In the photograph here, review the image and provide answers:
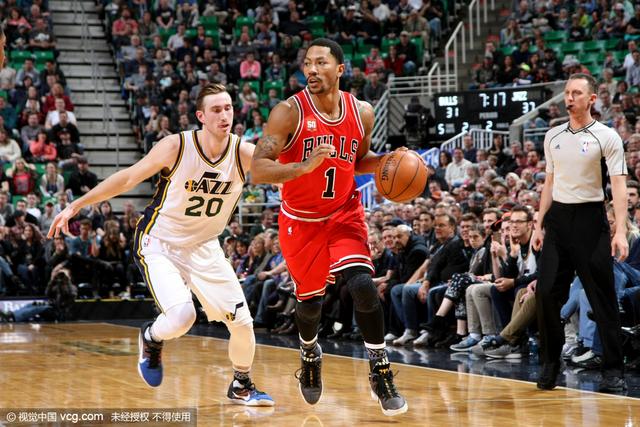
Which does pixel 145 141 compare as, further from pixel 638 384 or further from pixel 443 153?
pixel 638 384

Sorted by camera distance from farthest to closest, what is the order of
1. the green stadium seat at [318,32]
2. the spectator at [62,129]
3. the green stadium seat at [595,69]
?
the green stadium seat at [318,32]
the spectator at [62,129]
the green stadium seat at [595,69]

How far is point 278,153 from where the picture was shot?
17.8 ft

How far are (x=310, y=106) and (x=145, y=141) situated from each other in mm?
13877

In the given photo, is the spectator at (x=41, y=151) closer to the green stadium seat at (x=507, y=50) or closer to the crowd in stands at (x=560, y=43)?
the crowd in stands at (x=560, y=43)

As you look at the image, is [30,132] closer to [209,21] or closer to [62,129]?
[62,129]

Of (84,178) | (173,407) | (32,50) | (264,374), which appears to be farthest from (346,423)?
(32,50)

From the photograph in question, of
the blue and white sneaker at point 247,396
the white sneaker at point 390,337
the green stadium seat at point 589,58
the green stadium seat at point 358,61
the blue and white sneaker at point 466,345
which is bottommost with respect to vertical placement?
the white sneaker at point 390,337

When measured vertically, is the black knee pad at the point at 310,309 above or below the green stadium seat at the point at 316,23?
below

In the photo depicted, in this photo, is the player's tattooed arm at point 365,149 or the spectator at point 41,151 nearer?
the player's tattooed arm at point 365,149

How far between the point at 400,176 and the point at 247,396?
1.67 m

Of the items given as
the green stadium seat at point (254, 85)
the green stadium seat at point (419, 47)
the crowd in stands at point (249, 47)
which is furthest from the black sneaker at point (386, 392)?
the green stadium seat at point (419, 47)

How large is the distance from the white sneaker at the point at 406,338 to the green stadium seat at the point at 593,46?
10.3 m

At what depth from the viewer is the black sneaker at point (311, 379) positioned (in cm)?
579

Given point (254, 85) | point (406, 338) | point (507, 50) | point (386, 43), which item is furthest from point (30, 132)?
point (406, 338)
